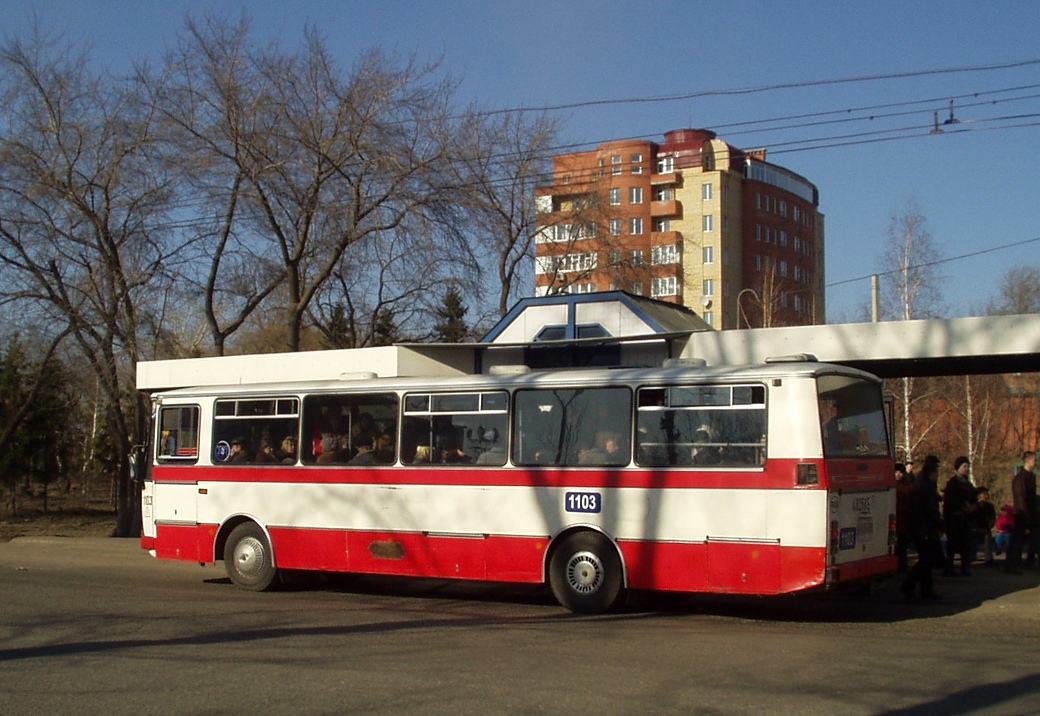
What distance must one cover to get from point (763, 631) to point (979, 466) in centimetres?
3373

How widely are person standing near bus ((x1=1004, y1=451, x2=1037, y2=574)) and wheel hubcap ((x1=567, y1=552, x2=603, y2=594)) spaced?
6.61 meters

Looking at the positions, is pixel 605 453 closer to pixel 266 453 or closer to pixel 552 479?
pixel 552 479

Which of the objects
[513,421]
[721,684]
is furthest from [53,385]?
[721,684]

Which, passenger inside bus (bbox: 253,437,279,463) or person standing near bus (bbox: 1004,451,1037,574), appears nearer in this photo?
passenger inside bus (bbox: 253,437,279,463)

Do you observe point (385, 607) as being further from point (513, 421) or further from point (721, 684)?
point (721, 684)

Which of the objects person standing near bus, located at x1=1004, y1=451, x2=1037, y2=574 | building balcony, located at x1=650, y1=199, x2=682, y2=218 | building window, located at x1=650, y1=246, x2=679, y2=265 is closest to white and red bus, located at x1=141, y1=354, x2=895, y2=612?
person standing near bus, located at x1=1004, y1=451, x2=1037, y2=574

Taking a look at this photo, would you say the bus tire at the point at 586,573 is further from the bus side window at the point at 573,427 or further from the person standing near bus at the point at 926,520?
the person standing near bus at the point at 926,520

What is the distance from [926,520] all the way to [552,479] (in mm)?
4761

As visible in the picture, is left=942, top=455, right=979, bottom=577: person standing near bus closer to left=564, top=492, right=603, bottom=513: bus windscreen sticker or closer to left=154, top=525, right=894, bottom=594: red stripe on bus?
left=154, top=525, right=894, bottom=594: red stripe on bus

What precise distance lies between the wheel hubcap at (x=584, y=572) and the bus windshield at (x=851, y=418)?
302cm

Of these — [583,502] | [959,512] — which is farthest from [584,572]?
[959,512]

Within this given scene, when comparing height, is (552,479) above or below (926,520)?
above

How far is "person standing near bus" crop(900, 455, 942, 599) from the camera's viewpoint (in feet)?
43.7

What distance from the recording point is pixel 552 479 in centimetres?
1280
